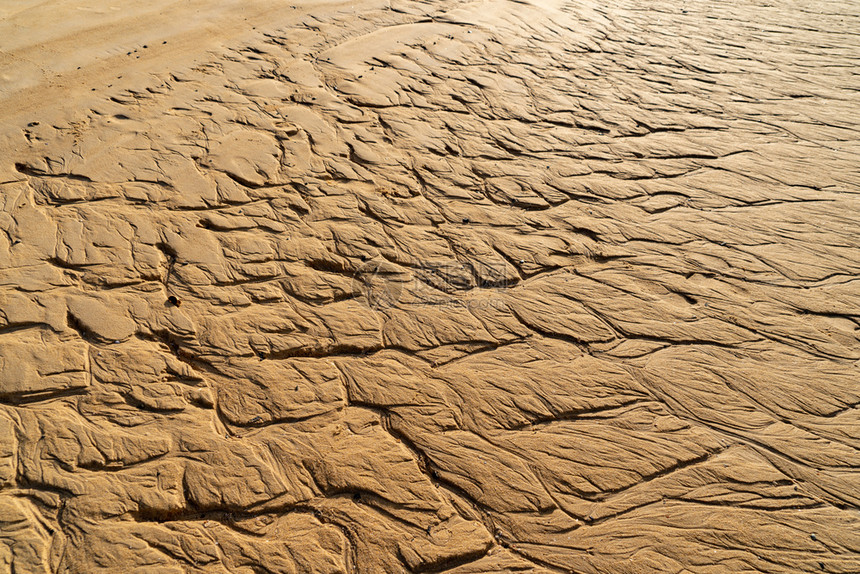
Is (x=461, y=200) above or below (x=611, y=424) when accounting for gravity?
above

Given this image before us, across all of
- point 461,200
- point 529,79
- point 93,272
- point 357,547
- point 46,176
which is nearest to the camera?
point 357,547

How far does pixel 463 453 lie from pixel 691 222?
2751 millimetres

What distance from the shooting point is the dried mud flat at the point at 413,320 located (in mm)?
2445

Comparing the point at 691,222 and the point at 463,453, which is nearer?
the point at 463,453

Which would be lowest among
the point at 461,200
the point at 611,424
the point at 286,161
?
the point at 611,424

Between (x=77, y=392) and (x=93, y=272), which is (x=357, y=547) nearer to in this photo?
(x=77, y=392)

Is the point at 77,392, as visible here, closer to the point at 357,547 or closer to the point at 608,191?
the point at 357,547

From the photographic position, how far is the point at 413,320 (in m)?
3.38

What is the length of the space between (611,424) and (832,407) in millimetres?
1279

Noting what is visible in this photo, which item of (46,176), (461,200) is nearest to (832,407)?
(461,200)

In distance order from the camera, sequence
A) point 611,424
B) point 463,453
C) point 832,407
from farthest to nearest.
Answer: point 832,407 < point 611,424 < point 463,453

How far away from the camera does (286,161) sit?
442cm

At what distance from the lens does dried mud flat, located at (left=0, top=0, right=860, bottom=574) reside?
8.02ft

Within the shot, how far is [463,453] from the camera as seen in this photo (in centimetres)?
273
